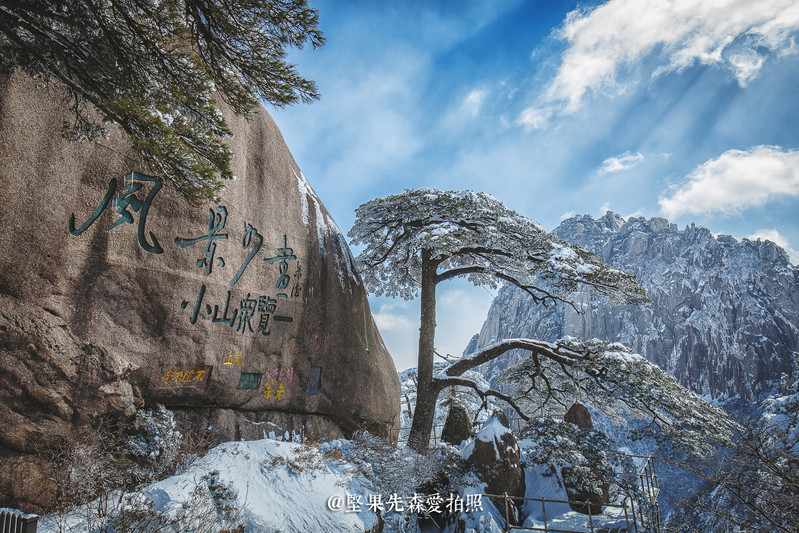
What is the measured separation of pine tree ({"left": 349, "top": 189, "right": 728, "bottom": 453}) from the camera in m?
7.48

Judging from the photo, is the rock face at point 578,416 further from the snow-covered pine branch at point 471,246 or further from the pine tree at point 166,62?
the pine tree at point 166,62

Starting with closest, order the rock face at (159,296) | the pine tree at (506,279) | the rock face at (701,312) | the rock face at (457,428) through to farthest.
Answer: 1. the rock face at (159,296)
2. the pine tree at (506,279)
3. the rock face at (457,428)
4. the rock face at (701,312)

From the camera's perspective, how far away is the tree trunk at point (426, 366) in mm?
9164

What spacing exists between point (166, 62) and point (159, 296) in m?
2.97

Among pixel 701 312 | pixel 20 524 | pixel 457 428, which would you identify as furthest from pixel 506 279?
pixel 701 312

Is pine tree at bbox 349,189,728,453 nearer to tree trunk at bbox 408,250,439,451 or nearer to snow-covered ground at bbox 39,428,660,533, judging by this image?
tree trunk at bbox 408,250,439,451

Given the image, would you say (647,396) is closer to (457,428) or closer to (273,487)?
(457,428)

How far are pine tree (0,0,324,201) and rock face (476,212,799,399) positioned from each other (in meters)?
38.2

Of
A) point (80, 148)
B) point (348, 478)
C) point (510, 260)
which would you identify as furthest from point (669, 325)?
point (80, 148)

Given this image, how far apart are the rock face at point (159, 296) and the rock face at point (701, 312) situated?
35149 millimetres

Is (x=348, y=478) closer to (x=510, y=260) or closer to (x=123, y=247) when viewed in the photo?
(x=123, y=247)

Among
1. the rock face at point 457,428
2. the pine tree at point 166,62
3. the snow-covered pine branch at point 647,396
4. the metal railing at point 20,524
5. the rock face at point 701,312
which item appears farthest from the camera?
the rock face at point 701,312

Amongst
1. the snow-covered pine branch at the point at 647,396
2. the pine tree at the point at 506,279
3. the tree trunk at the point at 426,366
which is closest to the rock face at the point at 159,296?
the tree trunk at the point at 426,366

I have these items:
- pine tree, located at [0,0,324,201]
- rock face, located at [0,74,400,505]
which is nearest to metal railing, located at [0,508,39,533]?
rock face, located at [0,74,400,505]
